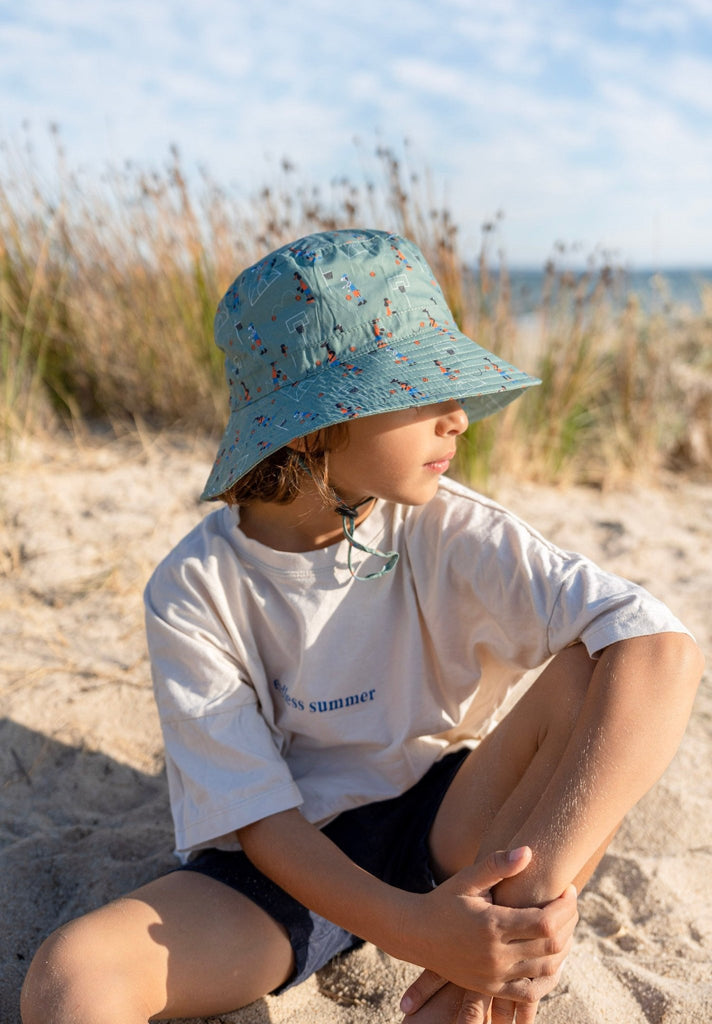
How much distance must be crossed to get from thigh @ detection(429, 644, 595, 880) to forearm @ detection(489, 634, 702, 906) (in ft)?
0.09

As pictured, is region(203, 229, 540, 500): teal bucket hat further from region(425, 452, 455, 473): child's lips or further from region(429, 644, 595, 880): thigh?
region(429, 644, 595, 880): thigh

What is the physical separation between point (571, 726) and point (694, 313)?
4.94 m

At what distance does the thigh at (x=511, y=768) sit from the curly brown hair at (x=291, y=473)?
1.52 feet

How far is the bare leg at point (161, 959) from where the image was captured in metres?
1.21

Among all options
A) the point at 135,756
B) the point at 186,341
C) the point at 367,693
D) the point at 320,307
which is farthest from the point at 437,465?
the point at 186,341

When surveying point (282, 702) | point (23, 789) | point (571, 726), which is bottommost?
point (23, 789)

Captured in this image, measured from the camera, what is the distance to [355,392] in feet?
4.29

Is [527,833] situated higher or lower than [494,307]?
lower

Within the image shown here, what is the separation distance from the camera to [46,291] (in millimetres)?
4141

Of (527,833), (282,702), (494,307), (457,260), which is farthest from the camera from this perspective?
(494,307)

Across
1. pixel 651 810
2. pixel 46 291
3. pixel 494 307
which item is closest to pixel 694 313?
pixel 494 307

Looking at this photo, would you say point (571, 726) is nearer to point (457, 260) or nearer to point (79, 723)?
point (79, 723)

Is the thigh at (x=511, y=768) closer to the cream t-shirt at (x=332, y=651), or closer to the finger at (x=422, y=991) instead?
the cream t-shirt at (x=332, y=651)

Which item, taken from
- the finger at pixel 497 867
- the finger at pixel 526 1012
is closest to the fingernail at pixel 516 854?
the finger at pixel 497 867
